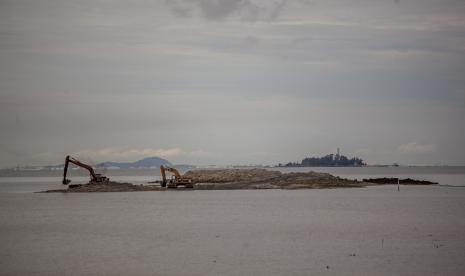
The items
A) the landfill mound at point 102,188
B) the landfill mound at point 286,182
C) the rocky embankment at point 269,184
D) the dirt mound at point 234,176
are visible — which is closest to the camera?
the landfill mound at point 102,188

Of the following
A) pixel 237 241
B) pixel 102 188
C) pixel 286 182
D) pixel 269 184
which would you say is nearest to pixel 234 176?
pixel 269 184

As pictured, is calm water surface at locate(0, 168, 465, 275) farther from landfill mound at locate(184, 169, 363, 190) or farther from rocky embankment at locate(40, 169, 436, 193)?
landfill mound at locate(184, 169, 363, 190)

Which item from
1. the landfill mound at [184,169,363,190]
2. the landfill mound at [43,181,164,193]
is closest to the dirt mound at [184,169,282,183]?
the landfill mound at [184,169,363,190]

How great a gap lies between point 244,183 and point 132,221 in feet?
179

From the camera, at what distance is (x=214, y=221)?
44.8 m

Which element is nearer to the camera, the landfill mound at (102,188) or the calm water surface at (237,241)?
the calm water surface at (237,241)

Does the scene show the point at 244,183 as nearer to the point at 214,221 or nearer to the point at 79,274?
the point at 214,221

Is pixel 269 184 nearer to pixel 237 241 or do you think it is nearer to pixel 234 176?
pixel 234 176

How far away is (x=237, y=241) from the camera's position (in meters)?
33.0

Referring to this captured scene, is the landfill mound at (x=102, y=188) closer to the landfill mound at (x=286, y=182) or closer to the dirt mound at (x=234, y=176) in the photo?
the landfill mound at (x=286, y=182)

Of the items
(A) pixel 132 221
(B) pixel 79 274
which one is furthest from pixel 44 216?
(B) pixel 79 274

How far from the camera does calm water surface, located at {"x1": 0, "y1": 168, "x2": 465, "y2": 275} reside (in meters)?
24.8

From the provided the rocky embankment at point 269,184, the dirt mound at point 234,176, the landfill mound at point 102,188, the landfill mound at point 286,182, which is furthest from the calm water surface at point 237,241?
the dirt mound at point 234,176

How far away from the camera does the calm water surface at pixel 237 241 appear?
24781mm
